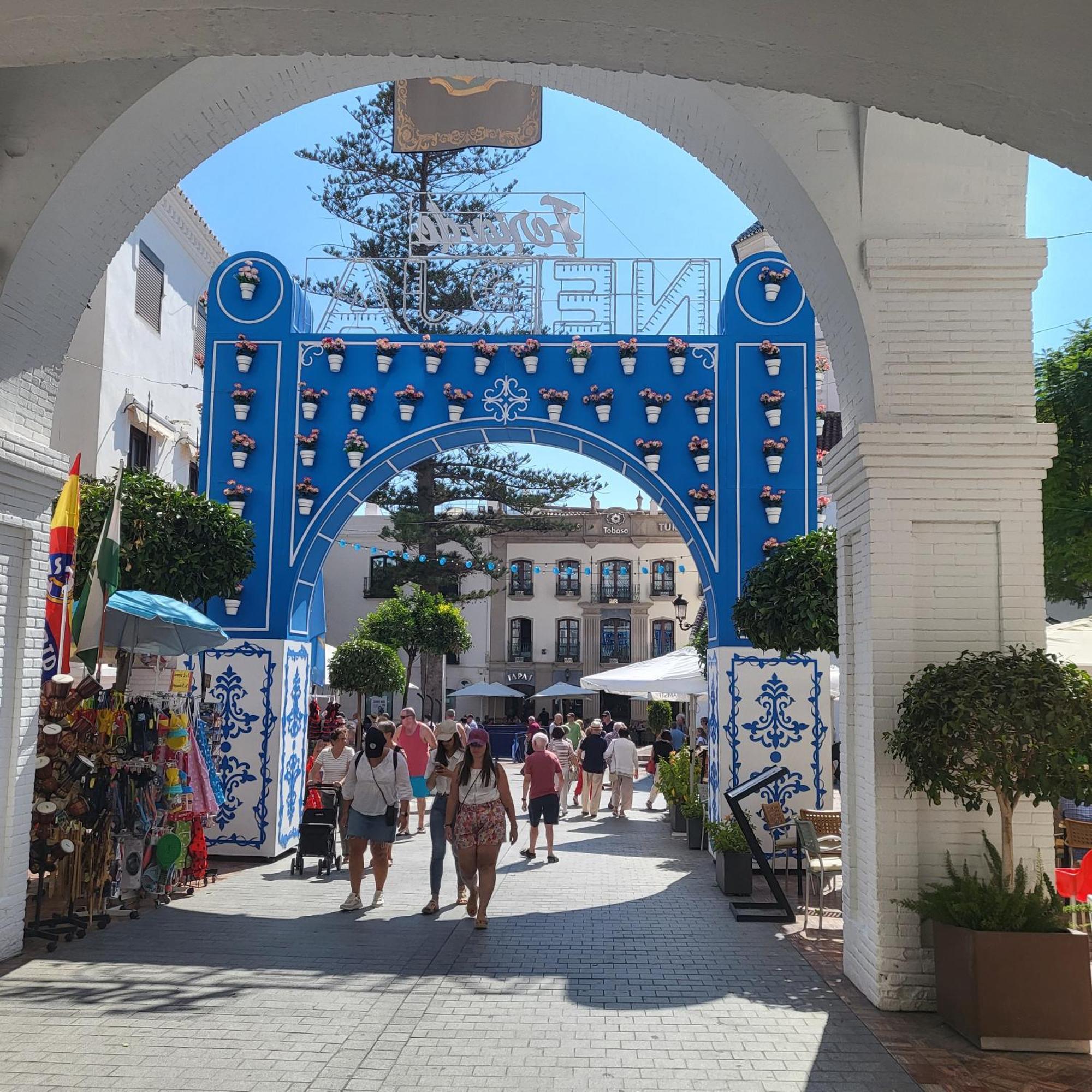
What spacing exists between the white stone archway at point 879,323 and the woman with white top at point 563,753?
10.6 m

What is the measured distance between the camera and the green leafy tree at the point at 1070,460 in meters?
9.90

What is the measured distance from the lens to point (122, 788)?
8625mm

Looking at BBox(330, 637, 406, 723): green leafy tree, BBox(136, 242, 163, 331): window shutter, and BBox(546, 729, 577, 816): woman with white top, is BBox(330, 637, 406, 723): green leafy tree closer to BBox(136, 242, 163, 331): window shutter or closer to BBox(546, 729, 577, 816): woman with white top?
BBox(546, 729, 577, 816): woman with white top

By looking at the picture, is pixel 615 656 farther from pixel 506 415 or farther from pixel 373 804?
pixel 373 804

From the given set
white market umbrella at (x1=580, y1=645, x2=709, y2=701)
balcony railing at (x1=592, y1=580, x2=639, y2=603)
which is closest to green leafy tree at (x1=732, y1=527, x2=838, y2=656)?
white market umbrella at (x1=580, y1=645, x2=709, y2=701)

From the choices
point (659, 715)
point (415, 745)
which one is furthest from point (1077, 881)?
point (659, 715)

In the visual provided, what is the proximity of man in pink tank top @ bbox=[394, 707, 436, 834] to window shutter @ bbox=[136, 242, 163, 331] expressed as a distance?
28.0 ft

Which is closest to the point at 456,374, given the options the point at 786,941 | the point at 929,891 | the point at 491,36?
the point at 786,941

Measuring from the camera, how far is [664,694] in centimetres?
1630

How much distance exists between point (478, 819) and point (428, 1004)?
2306 millimetres

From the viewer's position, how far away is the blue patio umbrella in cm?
911

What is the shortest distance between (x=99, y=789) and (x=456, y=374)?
632 centimetres

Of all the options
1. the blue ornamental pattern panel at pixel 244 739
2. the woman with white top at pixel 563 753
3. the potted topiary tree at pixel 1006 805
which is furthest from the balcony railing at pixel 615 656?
the potted topiary tree at pixel 1006 805

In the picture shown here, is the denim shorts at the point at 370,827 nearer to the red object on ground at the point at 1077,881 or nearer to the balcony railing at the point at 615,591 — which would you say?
the red object on ground at the point at 1077,881
